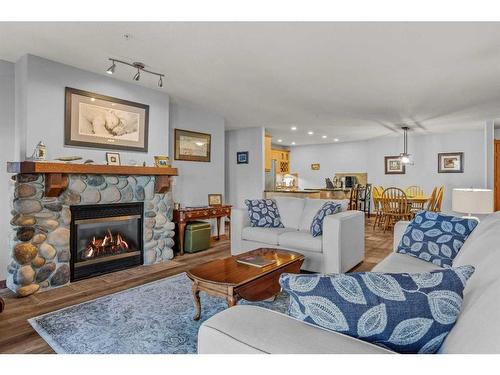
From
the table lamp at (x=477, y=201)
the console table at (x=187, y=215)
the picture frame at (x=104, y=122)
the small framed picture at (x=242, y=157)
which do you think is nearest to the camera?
the table lamp at (x=477, y=201)

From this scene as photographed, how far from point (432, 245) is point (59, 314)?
3020 millimetres

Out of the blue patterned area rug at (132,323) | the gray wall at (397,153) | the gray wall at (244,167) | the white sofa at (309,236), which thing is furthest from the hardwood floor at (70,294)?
the gray wall at (397,153)

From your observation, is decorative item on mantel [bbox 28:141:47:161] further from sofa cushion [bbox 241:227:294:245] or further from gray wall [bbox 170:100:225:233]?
sofa cushion [bbox 241:227:294:245]

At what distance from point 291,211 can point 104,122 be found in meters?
2.64

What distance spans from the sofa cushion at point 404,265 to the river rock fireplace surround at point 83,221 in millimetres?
2911

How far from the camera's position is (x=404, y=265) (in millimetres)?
2188

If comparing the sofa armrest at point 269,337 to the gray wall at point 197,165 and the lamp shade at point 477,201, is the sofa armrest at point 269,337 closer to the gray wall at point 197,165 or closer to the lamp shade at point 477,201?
the lamp shade at point 477,201

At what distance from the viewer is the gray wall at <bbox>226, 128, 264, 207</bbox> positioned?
22.4 feet

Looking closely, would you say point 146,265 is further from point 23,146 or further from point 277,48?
point 277,48

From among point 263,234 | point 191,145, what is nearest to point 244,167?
point 191,145

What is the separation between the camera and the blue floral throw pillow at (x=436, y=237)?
2.27 metres

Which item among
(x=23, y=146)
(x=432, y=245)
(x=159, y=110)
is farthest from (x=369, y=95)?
(x=23, y=146)

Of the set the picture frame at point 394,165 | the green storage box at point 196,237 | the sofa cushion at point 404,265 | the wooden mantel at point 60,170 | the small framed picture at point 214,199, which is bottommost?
the green storage box at point 196,237

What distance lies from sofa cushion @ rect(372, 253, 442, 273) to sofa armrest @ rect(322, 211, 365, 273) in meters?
0.90
